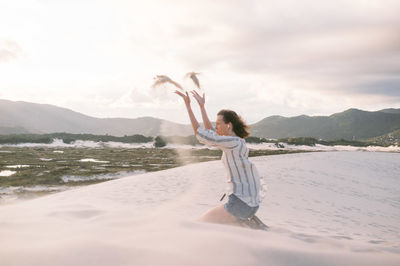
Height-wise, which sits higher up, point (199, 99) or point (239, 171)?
point (199, 99)

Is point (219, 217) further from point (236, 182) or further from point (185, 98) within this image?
point (185, 98)

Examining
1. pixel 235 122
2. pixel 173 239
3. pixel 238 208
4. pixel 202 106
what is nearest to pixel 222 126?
pixel 235 122

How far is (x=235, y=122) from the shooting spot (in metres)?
4.43

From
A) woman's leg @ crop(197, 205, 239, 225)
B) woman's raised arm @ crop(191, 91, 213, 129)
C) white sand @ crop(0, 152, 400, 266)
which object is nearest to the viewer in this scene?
white sand @ crop(0, 152, 400, 266)

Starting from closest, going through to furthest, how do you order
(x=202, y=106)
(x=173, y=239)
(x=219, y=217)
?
(x=173, y=239) < (x=219, y=217) < (x=202, y=106)

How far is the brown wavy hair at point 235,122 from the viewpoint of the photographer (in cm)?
441

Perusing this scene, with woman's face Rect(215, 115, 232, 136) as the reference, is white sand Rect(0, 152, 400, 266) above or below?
below

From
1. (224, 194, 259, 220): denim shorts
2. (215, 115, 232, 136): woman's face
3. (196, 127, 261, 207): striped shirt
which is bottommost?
(224, 194, 259, 220): denim shorts

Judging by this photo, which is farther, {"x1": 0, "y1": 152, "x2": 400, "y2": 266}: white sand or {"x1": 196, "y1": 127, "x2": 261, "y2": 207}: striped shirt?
{"x1": 196, "y1": 127, "x2": 261, "y2": 207}: striped shirt

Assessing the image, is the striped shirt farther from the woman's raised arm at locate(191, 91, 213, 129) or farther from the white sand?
the white sand

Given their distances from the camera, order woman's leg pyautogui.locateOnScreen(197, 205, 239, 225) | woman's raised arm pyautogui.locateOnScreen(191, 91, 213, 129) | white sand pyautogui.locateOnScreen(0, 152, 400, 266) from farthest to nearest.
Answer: woman's raised arm pyautogui.locateOnScreen(191, 91, 213, 129), woman's leg pyautogui.locateOnScreen(197, 205, 239, 225), white sand pyautogui.locateOnScreen(0, 152, 400, 266)

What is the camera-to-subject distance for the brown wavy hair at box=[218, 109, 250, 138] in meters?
4.41

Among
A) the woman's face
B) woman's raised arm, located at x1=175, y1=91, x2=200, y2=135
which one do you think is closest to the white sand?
woman's raised arm, located at x1=175, y1=91, x2=200, y2=135

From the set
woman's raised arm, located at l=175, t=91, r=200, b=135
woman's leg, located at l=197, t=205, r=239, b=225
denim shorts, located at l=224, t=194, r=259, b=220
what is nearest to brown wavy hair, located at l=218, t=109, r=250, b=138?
woman's raised arm, located at l=175, t=91, r=200, b=135
